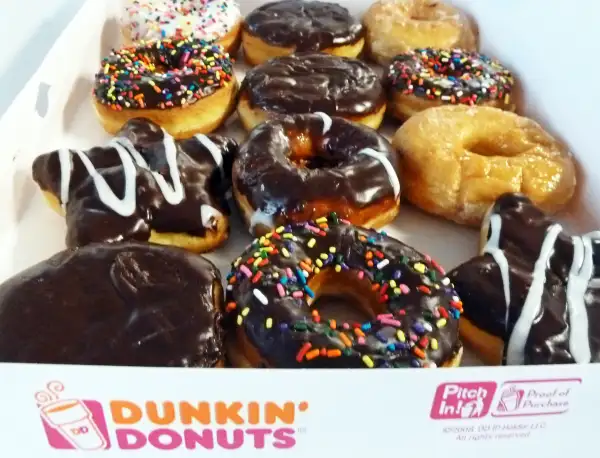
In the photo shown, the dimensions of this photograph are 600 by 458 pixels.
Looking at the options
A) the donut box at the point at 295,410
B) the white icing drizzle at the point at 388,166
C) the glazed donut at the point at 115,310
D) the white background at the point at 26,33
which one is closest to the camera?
the donut box at the point at 295,410

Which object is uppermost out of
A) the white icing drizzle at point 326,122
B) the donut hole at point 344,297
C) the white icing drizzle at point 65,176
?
the white icing drizzle at point 326,122

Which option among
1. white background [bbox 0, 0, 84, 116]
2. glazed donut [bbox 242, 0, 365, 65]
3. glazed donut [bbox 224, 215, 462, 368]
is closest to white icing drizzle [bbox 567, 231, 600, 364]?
glazed donut [bbox 224, 215, 462, 368]

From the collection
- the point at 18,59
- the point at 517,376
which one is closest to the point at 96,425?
the point at 517,376

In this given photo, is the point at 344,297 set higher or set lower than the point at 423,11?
lower

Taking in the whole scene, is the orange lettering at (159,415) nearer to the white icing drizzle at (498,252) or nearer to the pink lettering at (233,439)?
the pink lettering at (233,439)

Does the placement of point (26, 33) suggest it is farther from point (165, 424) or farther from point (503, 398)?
point (503, 398)

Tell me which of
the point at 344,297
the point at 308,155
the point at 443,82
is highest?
the point at 443,82

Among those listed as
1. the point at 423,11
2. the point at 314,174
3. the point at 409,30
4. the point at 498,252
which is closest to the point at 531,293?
the point at 498,252

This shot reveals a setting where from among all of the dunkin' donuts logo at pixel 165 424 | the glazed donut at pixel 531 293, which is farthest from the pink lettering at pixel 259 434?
the glazed donut at pixel 531 293
